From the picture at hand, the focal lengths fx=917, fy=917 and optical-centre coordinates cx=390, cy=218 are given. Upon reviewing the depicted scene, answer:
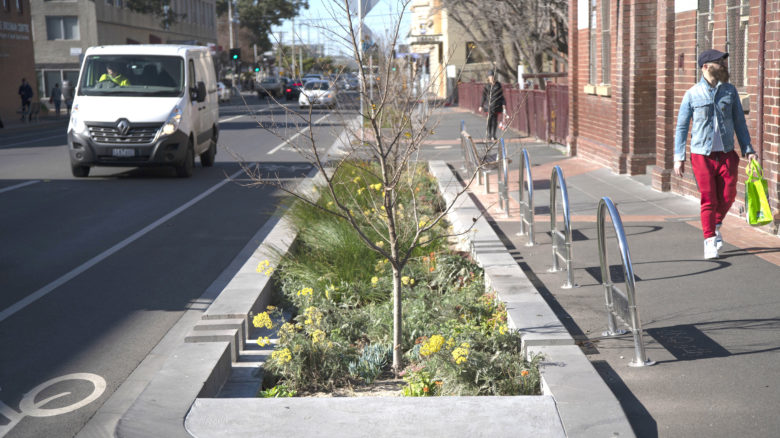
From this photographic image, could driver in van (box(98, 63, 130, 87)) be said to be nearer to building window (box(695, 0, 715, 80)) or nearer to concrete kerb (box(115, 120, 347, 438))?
building window (box(695, 0, 715, 80))

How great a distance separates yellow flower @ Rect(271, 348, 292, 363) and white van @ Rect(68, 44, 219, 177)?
11759mm

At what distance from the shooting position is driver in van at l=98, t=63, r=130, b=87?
55.2 feet

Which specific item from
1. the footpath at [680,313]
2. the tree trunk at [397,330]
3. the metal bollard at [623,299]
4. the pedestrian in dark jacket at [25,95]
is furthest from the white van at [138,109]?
the pedestrian in dark jacket at [25,95]

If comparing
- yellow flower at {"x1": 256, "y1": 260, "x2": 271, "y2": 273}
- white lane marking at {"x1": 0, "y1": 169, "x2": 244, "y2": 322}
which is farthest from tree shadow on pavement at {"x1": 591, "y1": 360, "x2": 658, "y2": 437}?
white lane marking at {"x1": 0, "y1": 169, "x2": 244, "y2": 322}

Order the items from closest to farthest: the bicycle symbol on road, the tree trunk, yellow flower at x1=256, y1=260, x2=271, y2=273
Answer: the bicycle symbol on road → the tree trunk → yellow flower at x1=256, y1=260, x2=271, y2=273

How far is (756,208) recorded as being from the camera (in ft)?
25.5

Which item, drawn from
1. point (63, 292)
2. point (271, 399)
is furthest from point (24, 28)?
point (271, 399)

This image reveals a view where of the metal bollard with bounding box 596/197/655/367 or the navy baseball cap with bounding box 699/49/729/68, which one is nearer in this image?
the metal bollard with bounding box 596/197/655/367

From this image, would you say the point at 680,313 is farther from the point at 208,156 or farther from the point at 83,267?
the point at 208,156

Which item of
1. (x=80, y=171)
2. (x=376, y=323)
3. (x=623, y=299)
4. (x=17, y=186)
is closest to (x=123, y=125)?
(x=80, y=171)

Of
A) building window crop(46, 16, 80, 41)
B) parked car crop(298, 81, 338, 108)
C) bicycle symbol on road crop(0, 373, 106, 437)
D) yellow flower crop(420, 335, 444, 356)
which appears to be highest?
building window crop(46, 16, 80, 41)

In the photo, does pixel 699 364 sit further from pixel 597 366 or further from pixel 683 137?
pixel 683 137

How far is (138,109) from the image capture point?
16188mm

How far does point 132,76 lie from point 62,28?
46671 mm
